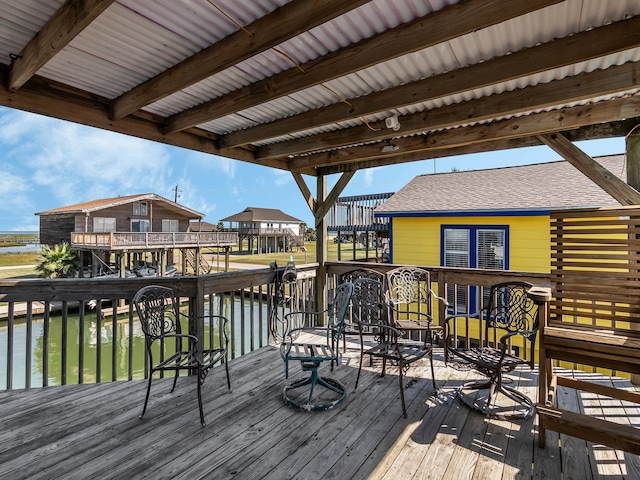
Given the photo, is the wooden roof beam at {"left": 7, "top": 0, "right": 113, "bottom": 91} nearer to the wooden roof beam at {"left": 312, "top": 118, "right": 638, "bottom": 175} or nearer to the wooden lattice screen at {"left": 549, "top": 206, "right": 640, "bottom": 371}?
the wooden lattice screen at {"left": 549, "top": 206, "right": 640, "bottom": 371}

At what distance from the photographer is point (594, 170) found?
308 cm

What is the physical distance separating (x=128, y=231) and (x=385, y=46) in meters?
21.6

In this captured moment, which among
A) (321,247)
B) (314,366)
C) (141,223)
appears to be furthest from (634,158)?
(141,223)

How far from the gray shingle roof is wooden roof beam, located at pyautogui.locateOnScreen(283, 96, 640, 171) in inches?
144

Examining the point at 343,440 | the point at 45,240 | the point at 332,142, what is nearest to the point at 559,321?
the point at 343,440

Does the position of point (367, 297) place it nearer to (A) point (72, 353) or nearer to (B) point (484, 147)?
(B) point (484, 147)

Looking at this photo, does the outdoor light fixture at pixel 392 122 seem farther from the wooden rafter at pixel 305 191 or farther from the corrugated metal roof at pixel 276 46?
the wooden rafter at pixel 305 191

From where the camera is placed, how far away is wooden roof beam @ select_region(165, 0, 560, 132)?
1.68 m

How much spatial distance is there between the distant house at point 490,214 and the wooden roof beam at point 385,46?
18.7ft

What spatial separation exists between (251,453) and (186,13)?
2.64 metres

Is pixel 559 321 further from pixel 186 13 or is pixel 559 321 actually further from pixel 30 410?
pixel 30 410

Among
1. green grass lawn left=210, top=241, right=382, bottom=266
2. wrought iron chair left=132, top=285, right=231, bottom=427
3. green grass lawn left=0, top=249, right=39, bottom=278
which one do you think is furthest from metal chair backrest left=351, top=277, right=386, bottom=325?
green grass lawn left=0, top=249, right=39, bottom=278

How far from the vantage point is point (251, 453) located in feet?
6.91

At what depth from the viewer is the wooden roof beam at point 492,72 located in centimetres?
194
